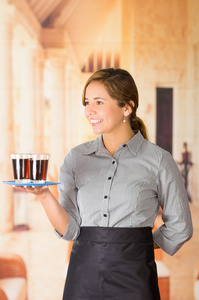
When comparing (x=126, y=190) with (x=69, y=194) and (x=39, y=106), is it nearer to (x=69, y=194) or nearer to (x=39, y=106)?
(x=69, y=194)

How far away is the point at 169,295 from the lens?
151 inches

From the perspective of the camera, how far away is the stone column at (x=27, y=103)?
378cm

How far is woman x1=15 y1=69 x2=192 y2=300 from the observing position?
1729mm

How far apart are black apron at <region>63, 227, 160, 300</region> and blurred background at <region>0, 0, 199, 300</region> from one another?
204 centimetres

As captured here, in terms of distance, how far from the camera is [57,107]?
3840mm

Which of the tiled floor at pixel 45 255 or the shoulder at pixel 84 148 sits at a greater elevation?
the shoulder at pixel 84 148

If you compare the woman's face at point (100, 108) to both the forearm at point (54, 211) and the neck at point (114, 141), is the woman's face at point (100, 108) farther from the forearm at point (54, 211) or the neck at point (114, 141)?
the forearm at point (54, 211)

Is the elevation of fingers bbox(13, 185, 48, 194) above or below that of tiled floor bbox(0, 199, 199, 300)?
above

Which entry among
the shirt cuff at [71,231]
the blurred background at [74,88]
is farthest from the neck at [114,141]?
the blurred background at [74,88]

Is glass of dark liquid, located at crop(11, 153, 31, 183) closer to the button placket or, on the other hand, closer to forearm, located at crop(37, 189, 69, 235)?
forearm, located at crop(37, 189, 69, 235)

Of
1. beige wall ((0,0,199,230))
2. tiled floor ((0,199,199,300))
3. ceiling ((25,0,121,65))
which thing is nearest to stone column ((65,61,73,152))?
beige wall ((0,0,199,230))

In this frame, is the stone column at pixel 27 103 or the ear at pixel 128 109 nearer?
the ear at pixel 128 109

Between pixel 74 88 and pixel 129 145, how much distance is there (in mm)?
2072

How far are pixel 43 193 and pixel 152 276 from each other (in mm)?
600
